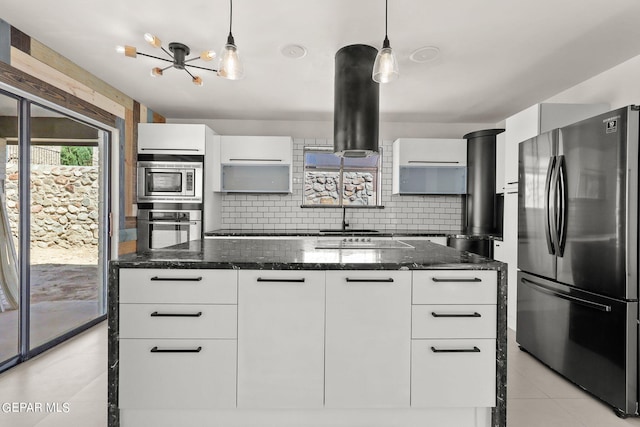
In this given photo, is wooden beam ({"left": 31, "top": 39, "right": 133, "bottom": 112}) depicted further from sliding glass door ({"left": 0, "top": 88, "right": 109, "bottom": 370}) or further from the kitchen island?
the kitchen island

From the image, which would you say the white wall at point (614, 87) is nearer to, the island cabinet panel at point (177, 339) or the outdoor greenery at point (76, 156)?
the island cabinet panel at point (177, 339)

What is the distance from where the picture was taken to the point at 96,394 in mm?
2316

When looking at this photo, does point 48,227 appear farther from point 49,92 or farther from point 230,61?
point 230,61

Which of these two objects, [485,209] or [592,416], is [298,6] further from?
[485,209]

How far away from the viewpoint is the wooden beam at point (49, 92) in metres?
2.55

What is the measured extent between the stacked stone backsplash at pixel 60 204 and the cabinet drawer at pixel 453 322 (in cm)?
304

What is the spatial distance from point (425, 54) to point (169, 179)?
3134mm

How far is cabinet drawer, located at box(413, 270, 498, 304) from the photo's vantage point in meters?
1.82

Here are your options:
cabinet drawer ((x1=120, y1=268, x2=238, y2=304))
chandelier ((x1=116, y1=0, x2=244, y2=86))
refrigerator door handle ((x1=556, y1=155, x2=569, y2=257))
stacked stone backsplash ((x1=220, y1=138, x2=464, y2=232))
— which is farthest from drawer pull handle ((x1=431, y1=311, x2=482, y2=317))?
stacked stone backsplash ((x1=220, y1=138, x2=464, y2=232))

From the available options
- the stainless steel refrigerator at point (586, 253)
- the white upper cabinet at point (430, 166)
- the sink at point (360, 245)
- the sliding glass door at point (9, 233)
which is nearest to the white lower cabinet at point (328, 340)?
the sink at point (360, 245)

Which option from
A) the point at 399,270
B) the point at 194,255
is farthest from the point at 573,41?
the point at 194,255

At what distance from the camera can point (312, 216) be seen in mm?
5102

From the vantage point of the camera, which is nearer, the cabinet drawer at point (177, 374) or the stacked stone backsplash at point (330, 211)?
the cabinet drawer at point (177, 374)

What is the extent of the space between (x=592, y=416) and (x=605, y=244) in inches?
41.1
